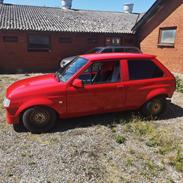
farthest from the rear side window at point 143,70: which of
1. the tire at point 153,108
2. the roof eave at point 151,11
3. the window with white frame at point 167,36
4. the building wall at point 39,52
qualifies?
the building wall at point 39,52

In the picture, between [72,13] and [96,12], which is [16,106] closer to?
[72,13]

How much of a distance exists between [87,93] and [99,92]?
1.02 ft

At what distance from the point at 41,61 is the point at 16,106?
10.9 m

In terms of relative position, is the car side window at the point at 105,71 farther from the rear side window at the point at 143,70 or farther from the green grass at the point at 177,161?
the green grass at the point at 177,161

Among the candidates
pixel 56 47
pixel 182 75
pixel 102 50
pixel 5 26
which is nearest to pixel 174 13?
pixel 182 75

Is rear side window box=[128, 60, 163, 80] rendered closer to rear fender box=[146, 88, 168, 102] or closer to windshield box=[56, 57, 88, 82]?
rear fender box=[146, 88, 168, 102]

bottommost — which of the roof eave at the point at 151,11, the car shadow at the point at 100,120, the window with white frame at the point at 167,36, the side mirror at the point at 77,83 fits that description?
the car shadow at the point at 100,120

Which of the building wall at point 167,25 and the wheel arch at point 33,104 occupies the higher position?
the building wall at point 167,25

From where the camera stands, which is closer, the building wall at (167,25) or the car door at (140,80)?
the car door at (140,80)

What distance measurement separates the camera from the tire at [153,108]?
5.84m

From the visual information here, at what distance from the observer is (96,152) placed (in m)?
4.24

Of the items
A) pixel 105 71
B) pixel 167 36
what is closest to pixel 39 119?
pixel 105 71

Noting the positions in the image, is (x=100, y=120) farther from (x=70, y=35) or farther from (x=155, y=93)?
(x=70, y=35)

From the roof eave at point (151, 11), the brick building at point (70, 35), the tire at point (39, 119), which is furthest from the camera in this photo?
the roof eave at point (151, 11)
